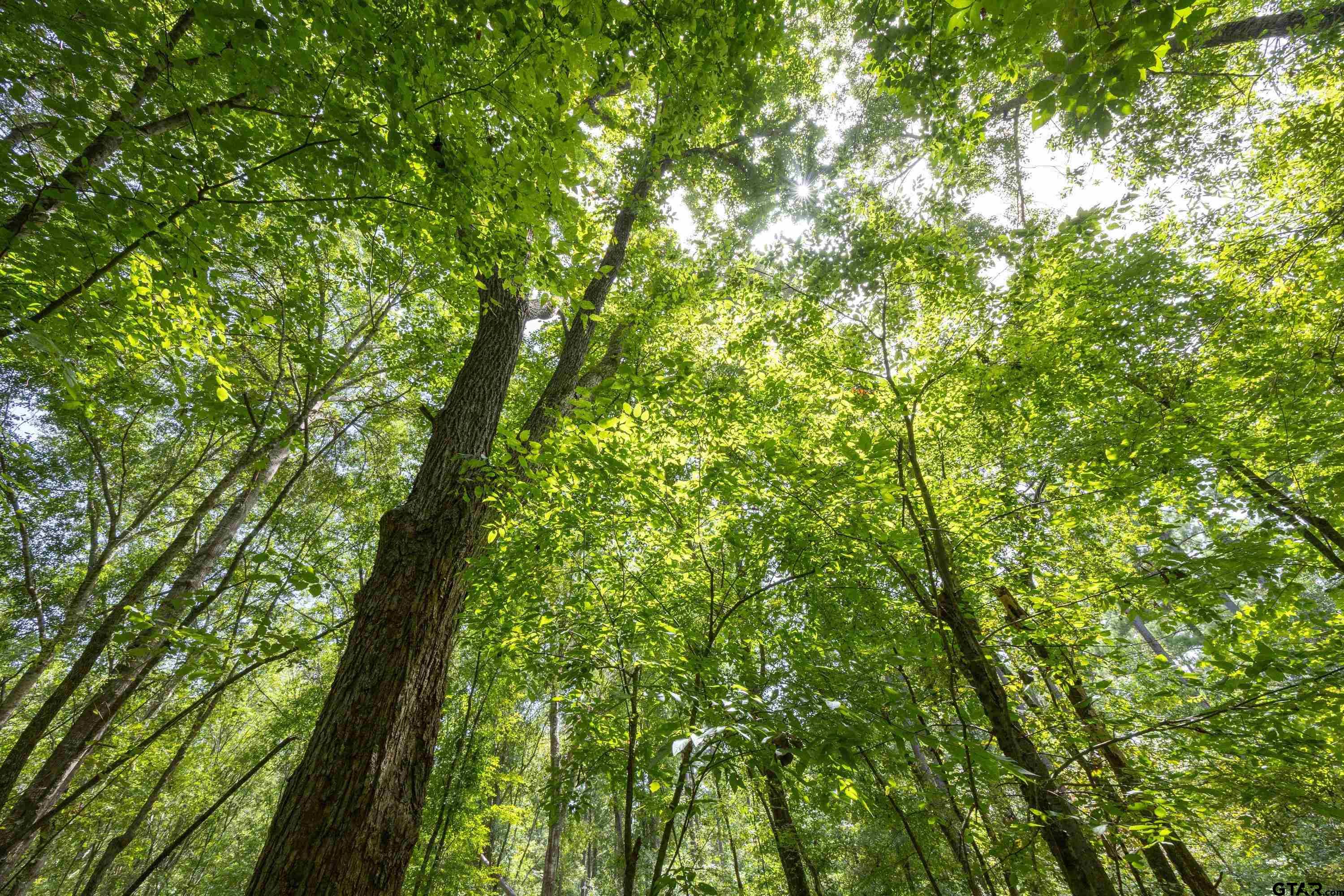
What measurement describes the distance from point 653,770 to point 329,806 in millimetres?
1742

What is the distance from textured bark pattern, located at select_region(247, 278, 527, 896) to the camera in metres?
1.99

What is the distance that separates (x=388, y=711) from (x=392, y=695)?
0.07 metres

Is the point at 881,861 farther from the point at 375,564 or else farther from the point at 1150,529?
the point at 375,564

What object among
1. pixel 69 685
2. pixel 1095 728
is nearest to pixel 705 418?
pixel 1095 728


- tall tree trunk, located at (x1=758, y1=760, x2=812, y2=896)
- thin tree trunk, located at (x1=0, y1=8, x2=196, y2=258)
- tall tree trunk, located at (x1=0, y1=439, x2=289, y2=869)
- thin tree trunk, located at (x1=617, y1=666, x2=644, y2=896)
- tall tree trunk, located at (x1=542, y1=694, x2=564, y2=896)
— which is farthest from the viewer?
tall tree trunk, located at (x1=542, y1=694, x2=564, y2=896)

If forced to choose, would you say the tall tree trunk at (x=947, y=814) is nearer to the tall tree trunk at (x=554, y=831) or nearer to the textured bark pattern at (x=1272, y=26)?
the tall tree trunk at (x=554, y=831)

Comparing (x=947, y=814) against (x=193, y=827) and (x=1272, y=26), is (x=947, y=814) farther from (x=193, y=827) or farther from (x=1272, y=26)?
(x=1272, y=26)

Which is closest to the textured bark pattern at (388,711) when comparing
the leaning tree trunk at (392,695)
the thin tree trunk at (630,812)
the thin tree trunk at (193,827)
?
the leaning tree trunk at (392,695)

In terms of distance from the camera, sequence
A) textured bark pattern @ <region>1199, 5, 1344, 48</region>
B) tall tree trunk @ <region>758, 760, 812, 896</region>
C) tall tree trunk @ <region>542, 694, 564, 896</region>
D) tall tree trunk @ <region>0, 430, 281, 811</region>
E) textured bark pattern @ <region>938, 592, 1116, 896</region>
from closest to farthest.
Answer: textured bark pattern @ <region>938, 592, 1116, 896</region>
tall tree trunk @ <region>0, 430, 281, 811</region>
textured bark pattern @ <region>1199, 5, 1344, 48</region>
tall tree trunk @ <region>758, 760, 812, 896</region>
tall tree trunk @ <region>542, 694, 564, 896</region>

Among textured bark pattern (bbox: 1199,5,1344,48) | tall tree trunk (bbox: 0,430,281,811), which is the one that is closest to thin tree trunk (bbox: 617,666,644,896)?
tall tree trunk (bbox: 0,430,281,811)

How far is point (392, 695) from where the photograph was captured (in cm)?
241

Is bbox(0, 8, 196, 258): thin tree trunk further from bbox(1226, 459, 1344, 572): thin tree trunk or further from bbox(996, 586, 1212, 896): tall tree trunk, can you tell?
bbox(1226, 459, 1344, 572): thin tree trunk

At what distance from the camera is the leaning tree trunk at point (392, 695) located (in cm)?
199

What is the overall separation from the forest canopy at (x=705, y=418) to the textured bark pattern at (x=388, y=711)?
2 cm
